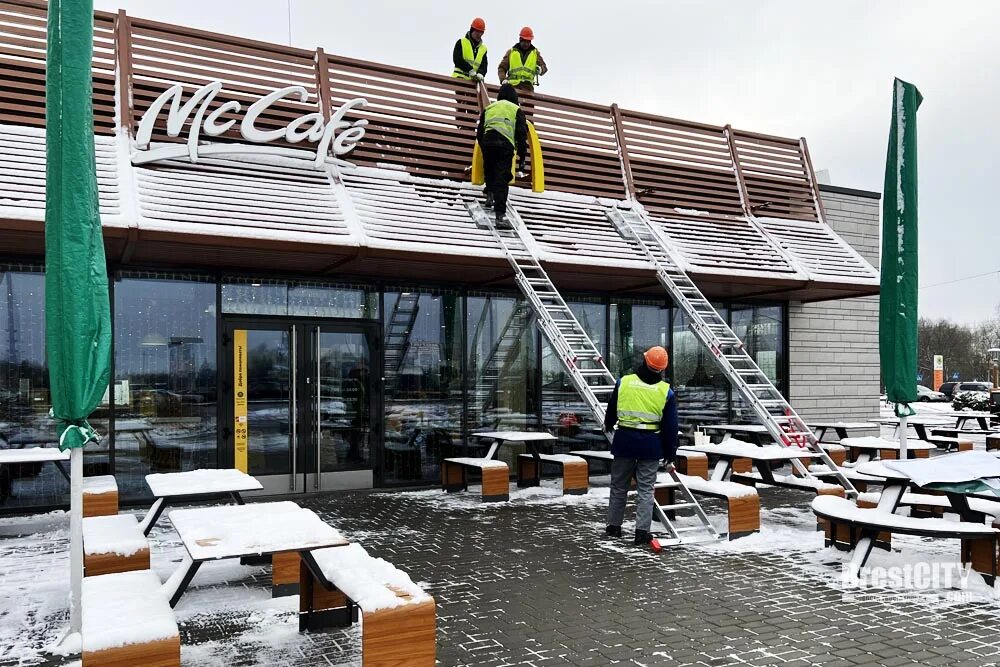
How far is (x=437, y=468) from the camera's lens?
1259 centimetres

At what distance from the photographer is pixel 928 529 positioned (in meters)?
6.52

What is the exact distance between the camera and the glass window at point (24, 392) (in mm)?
10109

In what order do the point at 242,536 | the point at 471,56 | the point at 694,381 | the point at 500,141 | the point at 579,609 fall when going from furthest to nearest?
the point at 694,381
the point at 471,56
the point at 500,141
the point at 579,609
the point at 242,536

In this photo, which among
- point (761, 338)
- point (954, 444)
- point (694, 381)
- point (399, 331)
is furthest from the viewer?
point (761, 338)

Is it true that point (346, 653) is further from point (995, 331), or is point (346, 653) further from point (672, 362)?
point (995, 331)

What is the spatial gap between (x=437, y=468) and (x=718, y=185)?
7541 millimetres

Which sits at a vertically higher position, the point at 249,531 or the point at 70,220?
the point at 70,220

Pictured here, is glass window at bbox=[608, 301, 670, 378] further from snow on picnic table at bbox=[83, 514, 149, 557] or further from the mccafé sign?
snow on picnic table at bbox=[83, 514, 149, 557]

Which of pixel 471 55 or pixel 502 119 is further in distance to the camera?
pixel 471 55

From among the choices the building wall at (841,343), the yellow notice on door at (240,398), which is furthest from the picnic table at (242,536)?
the building wall at (841,343)

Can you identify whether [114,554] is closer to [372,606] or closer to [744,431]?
[372,606]

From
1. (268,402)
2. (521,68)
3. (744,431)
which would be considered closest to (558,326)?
(268,402)

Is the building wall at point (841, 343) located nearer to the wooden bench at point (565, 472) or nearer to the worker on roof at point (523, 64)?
the wooden bench at point (565, 472)

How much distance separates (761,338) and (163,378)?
35.6ft
